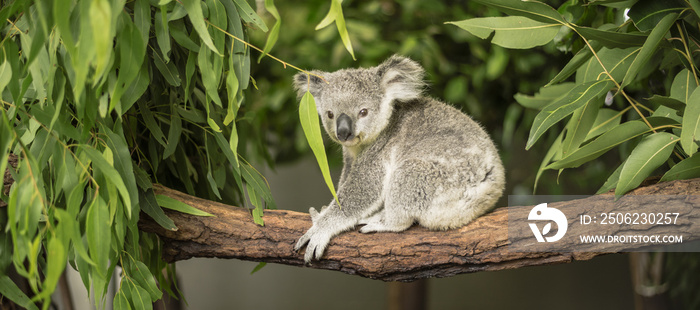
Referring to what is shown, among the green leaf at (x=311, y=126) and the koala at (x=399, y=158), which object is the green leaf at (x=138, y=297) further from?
the green leaf at (x=311, y=126)

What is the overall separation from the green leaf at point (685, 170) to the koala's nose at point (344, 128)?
3.32ft

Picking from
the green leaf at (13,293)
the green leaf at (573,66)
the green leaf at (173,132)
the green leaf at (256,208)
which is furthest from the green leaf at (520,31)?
the green leaf at (13,293)

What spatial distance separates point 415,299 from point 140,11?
9.91 ft

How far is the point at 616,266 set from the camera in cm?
436

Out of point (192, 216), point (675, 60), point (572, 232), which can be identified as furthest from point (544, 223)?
point (192, 216)

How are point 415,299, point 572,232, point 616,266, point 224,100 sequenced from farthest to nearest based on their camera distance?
1. point 616,266
2. point 415,299
3. point 224,100
4. point 572,232

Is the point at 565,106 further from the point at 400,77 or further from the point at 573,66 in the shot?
the point at 400,77

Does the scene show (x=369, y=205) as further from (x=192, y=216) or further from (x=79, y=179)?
(x=79, y=179)

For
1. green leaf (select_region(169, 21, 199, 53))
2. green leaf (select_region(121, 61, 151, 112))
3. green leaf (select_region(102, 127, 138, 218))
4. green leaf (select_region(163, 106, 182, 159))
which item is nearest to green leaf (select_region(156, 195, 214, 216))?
green leaf (select_region(163, 106, 182, 159))

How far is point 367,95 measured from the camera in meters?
2.10

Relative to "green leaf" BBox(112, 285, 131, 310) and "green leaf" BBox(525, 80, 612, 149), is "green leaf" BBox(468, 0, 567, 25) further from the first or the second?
"green leaf" BBox(112, 285, 131, 310)

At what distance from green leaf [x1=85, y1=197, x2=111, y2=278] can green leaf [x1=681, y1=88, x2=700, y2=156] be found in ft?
4.92

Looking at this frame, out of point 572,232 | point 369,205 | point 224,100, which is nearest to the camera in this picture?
point 572,232

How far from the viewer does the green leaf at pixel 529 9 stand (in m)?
1.62
